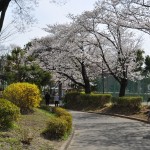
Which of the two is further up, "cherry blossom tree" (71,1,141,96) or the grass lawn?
"cherry blossom tree" (71,1,141,96)

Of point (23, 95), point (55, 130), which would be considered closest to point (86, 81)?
point (23, 95)

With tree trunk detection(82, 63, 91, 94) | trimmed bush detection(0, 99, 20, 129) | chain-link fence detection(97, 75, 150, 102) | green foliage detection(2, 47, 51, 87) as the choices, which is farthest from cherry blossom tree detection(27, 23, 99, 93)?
trimmed bush detection(0, 99, 20, 129)

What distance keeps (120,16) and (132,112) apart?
24.6 feet

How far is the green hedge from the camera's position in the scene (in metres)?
37.6

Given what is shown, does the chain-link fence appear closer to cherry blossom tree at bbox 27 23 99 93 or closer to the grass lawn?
cherry blossom tree at bbox 27 23 99 93

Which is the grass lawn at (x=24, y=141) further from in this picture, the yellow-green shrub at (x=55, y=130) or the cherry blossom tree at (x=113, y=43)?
the cherry blossom tree at (x=113, y=43)

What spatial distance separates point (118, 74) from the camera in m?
38.8

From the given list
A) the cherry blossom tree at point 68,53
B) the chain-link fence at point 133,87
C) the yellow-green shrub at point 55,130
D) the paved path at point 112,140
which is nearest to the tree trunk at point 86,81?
the cherry blossom tree at point 68,53

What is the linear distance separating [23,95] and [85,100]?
66.1 ft

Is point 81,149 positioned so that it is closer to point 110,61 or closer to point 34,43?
point 110,61

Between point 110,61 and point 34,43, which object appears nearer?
point 110,61

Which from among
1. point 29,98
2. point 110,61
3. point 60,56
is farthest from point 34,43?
point 29,98

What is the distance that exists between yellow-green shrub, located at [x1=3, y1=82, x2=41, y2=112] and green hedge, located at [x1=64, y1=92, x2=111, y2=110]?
57.5 ft

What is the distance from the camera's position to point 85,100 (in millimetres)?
39594
